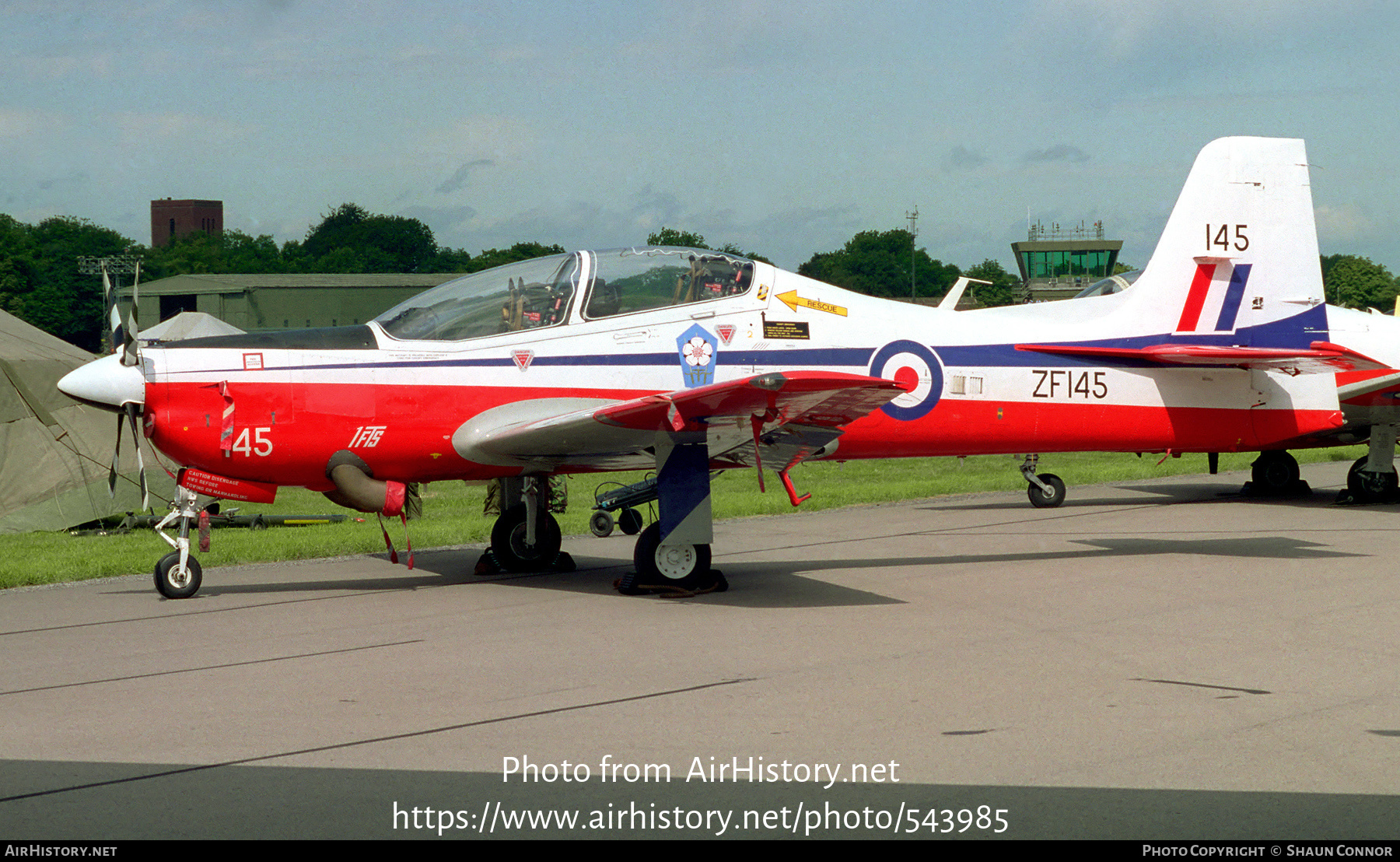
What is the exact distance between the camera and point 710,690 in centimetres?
620

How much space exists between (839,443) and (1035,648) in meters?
3.80

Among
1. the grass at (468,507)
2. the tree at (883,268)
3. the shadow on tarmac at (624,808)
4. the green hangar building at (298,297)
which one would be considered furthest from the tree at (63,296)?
the shadow on tarmac at (624,808)

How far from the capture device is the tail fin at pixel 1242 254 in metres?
12.0

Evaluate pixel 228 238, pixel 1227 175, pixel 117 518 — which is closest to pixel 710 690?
pixel 1227 175

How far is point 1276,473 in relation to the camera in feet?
56.3

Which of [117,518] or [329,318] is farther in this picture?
[329,318]

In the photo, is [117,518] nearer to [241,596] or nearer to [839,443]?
[241,596]

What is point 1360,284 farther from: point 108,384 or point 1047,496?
point 108,384

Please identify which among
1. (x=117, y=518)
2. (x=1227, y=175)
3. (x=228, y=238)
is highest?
(x=228, y=238)

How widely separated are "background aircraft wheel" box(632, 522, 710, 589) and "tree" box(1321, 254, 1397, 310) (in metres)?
98.9

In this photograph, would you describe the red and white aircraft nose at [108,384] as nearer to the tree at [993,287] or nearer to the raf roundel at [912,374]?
the raf roundel at [912,374]

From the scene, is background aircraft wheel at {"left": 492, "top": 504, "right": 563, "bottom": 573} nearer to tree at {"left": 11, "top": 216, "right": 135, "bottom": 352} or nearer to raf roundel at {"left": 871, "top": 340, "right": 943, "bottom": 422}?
raf roundel at {"left": 871, "top": 340, "right": 943, "bottom": 422}

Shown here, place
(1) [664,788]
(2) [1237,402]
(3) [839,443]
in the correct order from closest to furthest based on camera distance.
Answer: (1) [664,788] → (3) [839,443] → (2) [1237,402]

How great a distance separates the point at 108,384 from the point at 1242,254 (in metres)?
10.3
